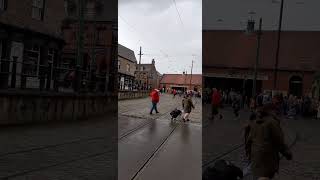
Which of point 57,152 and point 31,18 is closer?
point 57,152

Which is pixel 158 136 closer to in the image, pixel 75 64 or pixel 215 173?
pixel 75 64

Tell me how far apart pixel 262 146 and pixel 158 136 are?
10.2 m

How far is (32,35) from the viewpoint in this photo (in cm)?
2306

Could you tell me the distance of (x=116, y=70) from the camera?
20.2 ft

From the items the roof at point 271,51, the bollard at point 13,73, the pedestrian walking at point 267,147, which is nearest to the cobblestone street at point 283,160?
the roof at point 271,51

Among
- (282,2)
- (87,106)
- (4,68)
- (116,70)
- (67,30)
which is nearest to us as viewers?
(116,70)

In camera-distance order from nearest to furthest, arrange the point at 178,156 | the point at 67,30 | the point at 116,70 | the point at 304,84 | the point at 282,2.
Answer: the point at 116,70
the point at 178,156
the point at 282,2
the point at 67,30
the point at 304,84

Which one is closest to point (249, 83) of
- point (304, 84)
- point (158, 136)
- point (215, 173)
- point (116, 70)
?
point (304, 84)

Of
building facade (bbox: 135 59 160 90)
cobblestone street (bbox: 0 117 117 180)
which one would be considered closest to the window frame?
building facade (bbox: 135 59 160 90)

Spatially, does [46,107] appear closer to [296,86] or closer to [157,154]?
[157,154]

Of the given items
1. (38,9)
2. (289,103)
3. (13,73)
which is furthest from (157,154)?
(38,9)

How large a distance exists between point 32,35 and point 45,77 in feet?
14.0

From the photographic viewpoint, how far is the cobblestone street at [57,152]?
8.64 m

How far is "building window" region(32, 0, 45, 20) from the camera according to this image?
2412cm
